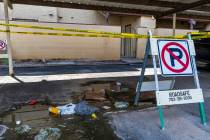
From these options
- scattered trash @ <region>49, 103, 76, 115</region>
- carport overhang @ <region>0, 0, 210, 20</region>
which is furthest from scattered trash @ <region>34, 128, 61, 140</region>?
carport overhang @ <region>0, 0, 210, 20</region>

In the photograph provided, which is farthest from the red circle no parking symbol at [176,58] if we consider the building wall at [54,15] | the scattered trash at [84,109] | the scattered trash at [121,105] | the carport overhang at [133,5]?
the building wall at [54,15]

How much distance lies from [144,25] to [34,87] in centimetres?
851

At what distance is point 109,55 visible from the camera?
11.8 metres

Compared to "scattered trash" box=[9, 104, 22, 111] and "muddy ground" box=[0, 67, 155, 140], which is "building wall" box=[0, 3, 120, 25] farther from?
"scattered trash" box=[9, 104, 22, 111]

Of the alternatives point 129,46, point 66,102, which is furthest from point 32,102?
point 129,46

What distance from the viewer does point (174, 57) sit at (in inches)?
132

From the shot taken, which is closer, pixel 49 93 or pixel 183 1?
pixel 49 93

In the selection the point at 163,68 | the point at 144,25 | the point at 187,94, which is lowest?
the point at 187,94

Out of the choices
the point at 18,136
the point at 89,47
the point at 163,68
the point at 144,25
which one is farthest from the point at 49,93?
the point at 144,25

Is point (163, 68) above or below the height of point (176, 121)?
above

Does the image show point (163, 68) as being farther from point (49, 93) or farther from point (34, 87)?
point (34, 87)

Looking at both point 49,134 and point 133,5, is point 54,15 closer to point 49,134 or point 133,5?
point 133,5

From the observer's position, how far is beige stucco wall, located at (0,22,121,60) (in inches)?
408

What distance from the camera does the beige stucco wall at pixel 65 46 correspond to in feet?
34.0
